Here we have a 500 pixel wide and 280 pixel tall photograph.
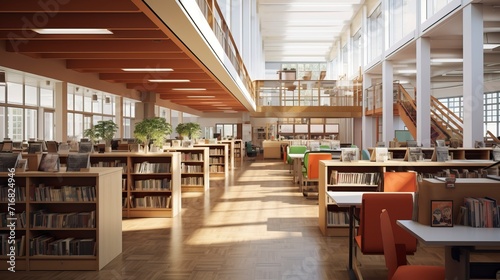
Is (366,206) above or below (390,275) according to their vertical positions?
above

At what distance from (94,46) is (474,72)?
784 centimetres

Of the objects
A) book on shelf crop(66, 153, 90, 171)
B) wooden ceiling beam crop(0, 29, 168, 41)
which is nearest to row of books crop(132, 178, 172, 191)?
wooden ceiling beam crop(0, 29, 168, 41)

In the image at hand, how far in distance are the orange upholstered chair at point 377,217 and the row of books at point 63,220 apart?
2790 millimetres

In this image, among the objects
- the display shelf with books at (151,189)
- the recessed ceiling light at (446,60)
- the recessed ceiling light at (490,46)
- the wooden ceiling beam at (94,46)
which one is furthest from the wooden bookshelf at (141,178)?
the recessed ceiling light at (446,60)

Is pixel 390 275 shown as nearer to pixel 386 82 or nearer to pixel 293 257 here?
pixel 293 257

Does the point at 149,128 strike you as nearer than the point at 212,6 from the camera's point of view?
No

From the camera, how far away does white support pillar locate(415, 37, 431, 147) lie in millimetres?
14945

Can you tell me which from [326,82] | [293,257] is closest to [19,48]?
[293,257]

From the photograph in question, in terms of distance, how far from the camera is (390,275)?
3320 mm

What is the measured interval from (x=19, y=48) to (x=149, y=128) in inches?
105

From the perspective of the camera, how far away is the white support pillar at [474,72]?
437 inches

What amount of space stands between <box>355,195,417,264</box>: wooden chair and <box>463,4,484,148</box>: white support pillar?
7799mm

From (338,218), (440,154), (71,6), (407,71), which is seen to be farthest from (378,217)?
(407,71)

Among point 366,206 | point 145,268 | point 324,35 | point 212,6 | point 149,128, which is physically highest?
point 324,35
